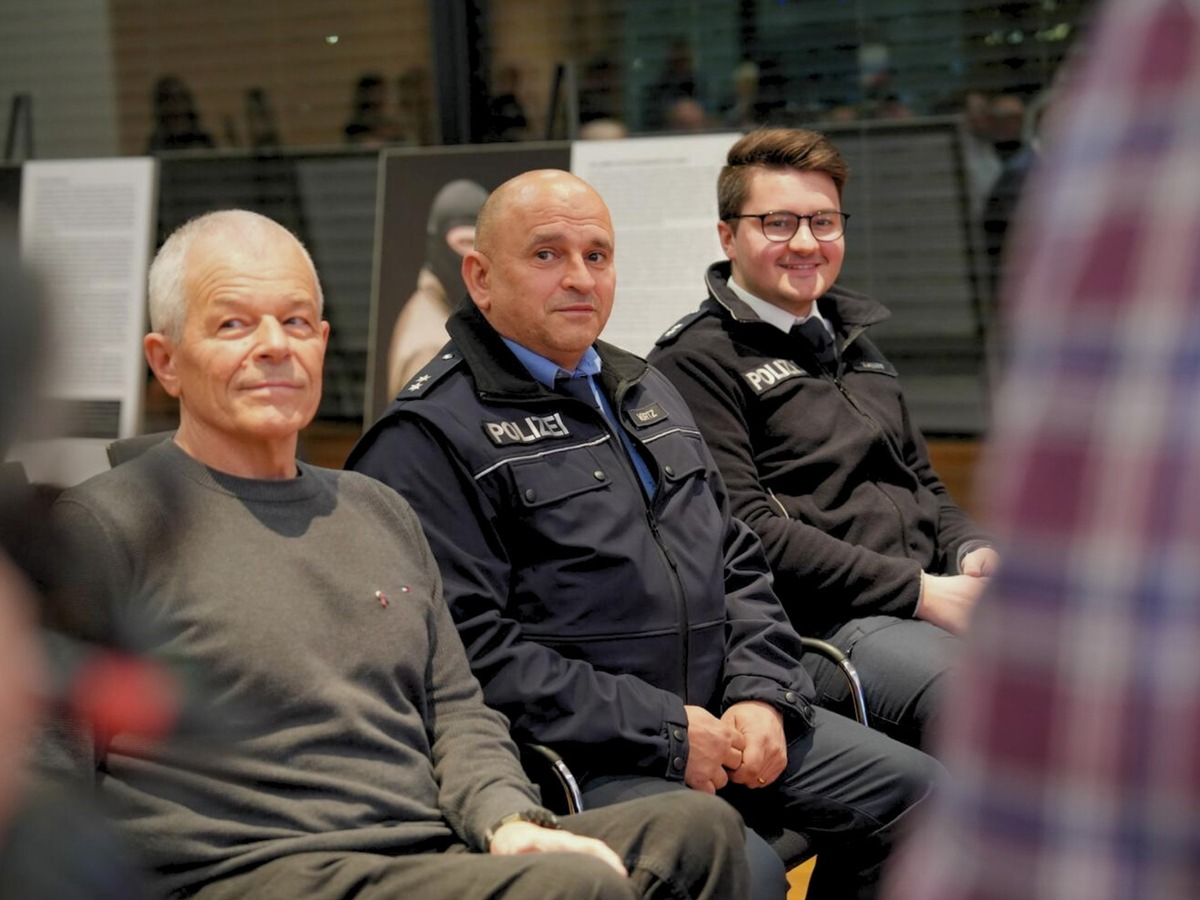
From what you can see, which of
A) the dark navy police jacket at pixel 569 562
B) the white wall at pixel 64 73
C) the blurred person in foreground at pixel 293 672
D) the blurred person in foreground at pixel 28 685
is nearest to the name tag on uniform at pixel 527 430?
the dark navy police jacket at pixel 569 562

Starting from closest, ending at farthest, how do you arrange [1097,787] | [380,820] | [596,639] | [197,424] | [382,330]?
[1097,787] → [380,820] → [197,424] → [596,639] → [382,330]

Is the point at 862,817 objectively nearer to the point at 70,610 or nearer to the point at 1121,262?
the point at 70,610

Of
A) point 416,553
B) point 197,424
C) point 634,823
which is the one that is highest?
point 197,424

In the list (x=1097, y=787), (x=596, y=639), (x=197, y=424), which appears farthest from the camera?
(x=596, y=639)

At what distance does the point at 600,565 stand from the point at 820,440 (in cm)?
86

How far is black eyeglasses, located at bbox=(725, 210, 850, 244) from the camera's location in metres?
3.38

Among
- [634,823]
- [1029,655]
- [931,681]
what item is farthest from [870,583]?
[1029,655]

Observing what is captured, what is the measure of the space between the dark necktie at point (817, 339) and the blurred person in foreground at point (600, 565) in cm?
55

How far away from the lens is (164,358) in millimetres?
2273

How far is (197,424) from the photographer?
2.21 m

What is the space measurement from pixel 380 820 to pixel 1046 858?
1.65 metres

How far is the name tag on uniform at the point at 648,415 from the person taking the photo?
2793 millimetres

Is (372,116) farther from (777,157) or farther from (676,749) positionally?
(676,749)

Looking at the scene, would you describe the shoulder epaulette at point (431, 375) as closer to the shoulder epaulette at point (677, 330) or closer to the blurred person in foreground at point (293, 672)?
the blurred person in foreground at point (293, 672)
